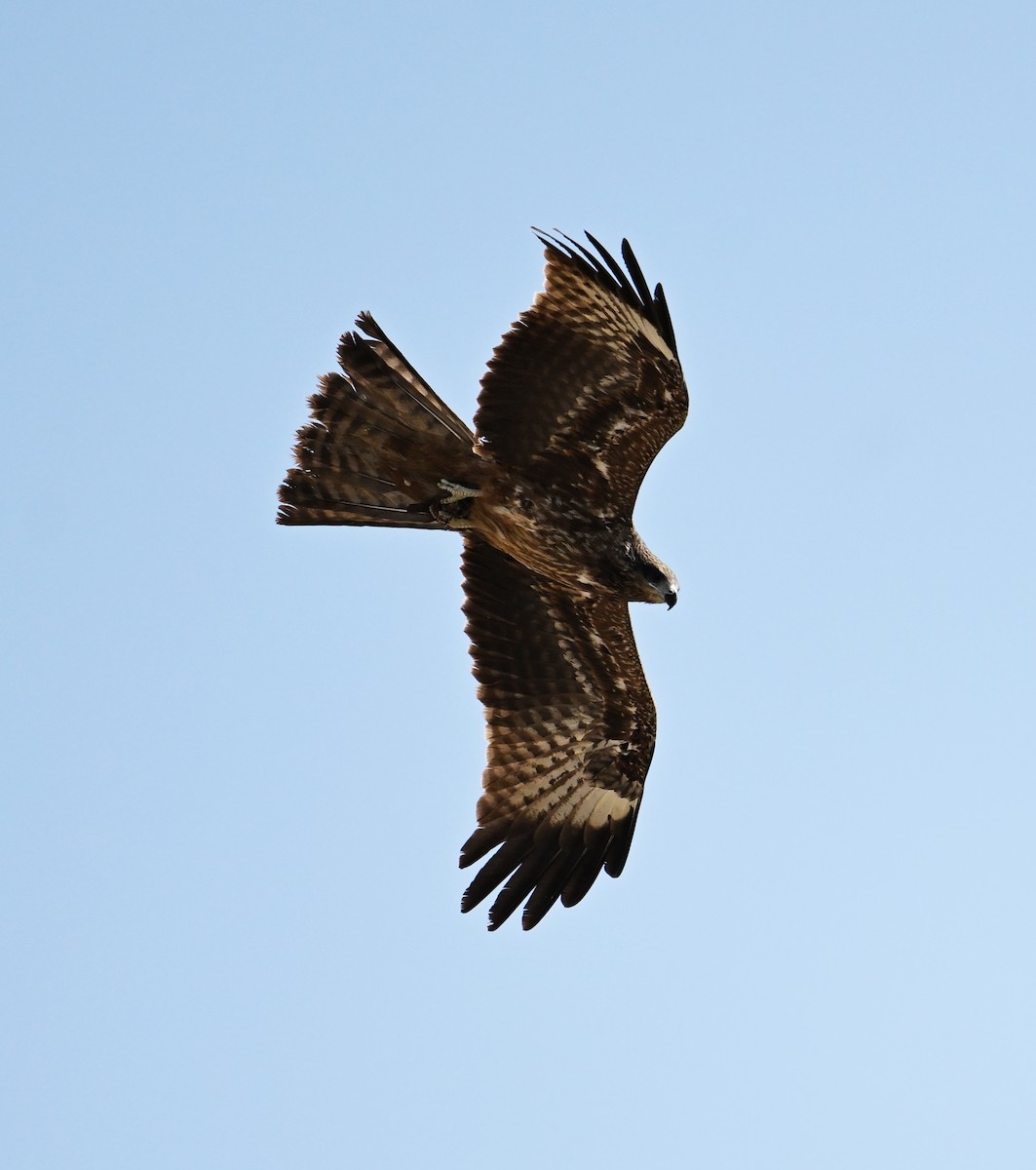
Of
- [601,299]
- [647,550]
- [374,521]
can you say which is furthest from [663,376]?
[374,521]

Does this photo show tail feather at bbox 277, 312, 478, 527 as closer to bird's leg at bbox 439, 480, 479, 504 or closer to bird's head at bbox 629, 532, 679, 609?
bird's leg at bbox 439, 480, 479, 504

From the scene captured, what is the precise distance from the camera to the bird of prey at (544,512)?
9188 millimetres

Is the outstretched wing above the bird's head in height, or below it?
below

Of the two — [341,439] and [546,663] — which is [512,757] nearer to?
[546,663]

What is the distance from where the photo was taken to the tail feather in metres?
9.45

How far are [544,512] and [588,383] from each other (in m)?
0.82

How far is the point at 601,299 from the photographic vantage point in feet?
29.6

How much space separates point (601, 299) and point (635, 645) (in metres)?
2.38

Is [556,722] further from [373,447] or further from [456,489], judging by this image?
[373,447]

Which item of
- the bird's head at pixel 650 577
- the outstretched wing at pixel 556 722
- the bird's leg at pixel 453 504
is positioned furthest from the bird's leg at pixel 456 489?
the bird's head at pixel 650 577

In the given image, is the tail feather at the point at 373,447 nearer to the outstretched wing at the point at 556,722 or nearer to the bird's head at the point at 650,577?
the outstretched wing at the point at 556,722

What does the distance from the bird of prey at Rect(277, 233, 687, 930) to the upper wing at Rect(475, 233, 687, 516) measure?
10mm

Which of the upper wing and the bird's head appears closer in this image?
the upper wing

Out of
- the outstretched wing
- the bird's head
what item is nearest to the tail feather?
the outstretched wing
